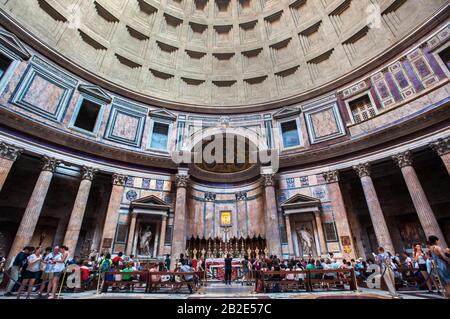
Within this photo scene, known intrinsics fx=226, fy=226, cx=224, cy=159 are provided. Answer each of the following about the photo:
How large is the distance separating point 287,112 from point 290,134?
176 centimetres

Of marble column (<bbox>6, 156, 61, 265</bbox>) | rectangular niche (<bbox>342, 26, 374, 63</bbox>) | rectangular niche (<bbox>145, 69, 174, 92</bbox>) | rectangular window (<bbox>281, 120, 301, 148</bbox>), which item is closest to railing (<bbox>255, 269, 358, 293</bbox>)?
rectangular window (<bbox>281, 120, 301, 148</bbox>)

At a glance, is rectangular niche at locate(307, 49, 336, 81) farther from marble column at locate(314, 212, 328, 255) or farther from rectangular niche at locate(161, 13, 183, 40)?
rectangular niche at locate(161, 13, 183, 40)

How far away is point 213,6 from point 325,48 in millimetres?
11026

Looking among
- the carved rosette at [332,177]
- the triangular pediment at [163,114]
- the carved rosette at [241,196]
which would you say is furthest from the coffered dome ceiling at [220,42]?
the carved rosette at [241,196]

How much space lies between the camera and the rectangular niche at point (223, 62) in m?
21.2

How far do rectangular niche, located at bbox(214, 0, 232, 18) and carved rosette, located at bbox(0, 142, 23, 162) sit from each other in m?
19.2

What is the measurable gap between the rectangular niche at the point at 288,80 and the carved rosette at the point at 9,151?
1809cm

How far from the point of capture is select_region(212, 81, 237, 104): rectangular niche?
67.3ft

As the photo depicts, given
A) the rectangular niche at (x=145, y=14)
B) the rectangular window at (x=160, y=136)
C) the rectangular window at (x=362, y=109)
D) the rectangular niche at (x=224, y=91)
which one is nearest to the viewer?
the rectangular window at (x=362, y=109)

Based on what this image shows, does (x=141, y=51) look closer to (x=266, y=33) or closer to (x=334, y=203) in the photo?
(x=266, y=33)

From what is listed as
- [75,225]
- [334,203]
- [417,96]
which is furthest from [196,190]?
[417,96]

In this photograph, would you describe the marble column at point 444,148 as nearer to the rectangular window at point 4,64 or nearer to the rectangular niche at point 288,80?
the rectangular niche at point 288,80

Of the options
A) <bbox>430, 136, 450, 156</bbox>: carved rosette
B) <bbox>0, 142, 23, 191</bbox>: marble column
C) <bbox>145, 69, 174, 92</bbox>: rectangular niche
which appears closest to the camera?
<bbox>0, 142, 23, 191</bbox>: marble column

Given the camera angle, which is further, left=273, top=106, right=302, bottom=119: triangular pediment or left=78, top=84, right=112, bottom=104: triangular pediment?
left=273, top=106, right=302, bottom=119: triangular pediment
